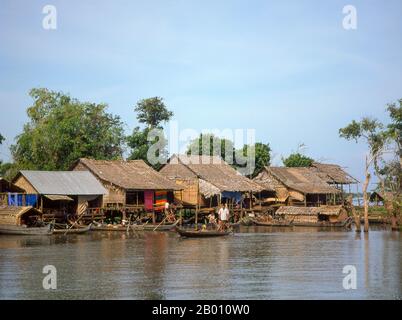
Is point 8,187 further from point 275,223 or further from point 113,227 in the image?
point 275,223

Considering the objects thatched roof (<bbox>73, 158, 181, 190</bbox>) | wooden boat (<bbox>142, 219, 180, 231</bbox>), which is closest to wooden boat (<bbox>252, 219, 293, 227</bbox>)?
thatched roof (<bbox>73, 158, 181, 190</bbox>)

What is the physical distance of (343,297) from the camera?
55.1 feet

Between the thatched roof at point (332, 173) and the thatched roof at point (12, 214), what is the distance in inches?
1074

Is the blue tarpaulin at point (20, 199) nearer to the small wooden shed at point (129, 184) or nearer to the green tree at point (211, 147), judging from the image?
the small wooden shed at point (129, 184)

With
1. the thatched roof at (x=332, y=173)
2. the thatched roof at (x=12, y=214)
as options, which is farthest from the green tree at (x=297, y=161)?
the thatched roof at (x=12, y=214)

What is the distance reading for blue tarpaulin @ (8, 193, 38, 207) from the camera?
33281 mm

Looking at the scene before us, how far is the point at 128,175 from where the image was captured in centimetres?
3916

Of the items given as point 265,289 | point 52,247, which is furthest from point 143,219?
point 265,289

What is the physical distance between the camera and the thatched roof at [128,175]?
37656 mm

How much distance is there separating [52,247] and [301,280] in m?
12.0

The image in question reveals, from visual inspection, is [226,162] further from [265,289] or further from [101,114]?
[265,289]

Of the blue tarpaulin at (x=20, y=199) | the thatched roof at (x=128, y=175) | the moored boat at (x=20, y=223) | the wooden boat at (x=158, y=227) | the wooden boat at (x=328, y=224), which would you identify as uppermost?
the thatched roof at (x=128, y=175)

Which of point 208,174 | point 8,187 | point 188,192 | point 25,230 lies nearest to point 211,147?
point 208,174
